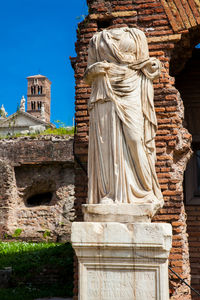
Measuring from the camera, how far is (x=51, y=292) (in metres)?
8.48

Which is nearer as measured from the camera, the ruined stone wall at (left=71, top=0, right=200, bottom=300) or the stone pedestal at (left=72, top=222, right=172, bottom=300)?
the stone pedestal at (left=72, top=222, right=172, bottom=300)

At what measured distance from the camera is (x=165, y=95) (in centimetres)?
616

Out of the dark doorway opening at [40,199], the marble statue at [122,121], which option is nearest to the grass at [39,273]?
the marble statue at [122,121]

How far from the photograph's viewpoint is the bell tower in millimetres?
76625

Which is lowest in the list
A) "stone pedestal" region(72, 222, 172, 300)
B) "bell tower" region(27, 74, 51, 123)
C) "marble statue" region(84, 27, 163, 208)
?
"stone pedestal" region(72, 222, 172, 300)

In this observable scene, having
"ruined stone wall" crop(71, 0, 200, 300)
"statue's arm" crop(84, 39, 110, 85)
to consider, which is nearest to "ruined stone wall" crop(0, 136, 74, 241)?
"ruined stone wall" crop(71, 0, 200, 300)

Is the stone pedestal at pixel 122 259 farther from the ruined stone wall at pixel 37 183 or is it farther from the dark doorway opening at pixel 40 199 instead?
the dark doorway opening at pixel 40 199

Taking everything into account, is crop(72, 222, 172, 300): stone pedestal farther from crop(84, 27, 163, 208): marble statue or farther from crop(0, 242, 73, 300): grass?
crop(0, 242, 73, 300): grass

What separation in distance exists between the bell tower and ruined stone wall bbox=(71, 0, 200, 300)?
2759 inches

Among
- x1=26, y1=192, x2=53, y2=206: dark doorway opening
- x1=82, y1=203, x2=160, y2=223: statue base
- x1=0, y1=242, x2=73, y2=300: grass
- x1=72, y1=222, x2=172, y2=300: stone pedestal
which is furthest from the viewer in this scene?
x1=26, y1=192, x2=53, y2=206: dark doorway opening

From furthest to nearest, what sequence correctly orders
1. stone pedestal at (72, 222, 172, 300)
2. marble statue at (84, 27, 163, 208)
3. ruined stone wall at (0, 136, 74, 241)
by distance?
ruined stone wall at (0, 136, 74, 241) < marble statue at (84, 27, 163, 208) < stone pedestal at (72, 222, 172, 300)

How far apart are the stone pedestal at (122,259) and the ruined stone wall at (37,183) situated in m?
12.3

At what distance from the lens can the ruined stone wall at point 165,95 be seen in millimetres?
5883

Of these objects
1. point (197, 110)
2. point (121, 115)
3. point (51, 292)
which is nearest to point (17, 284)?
point (51, 292)
